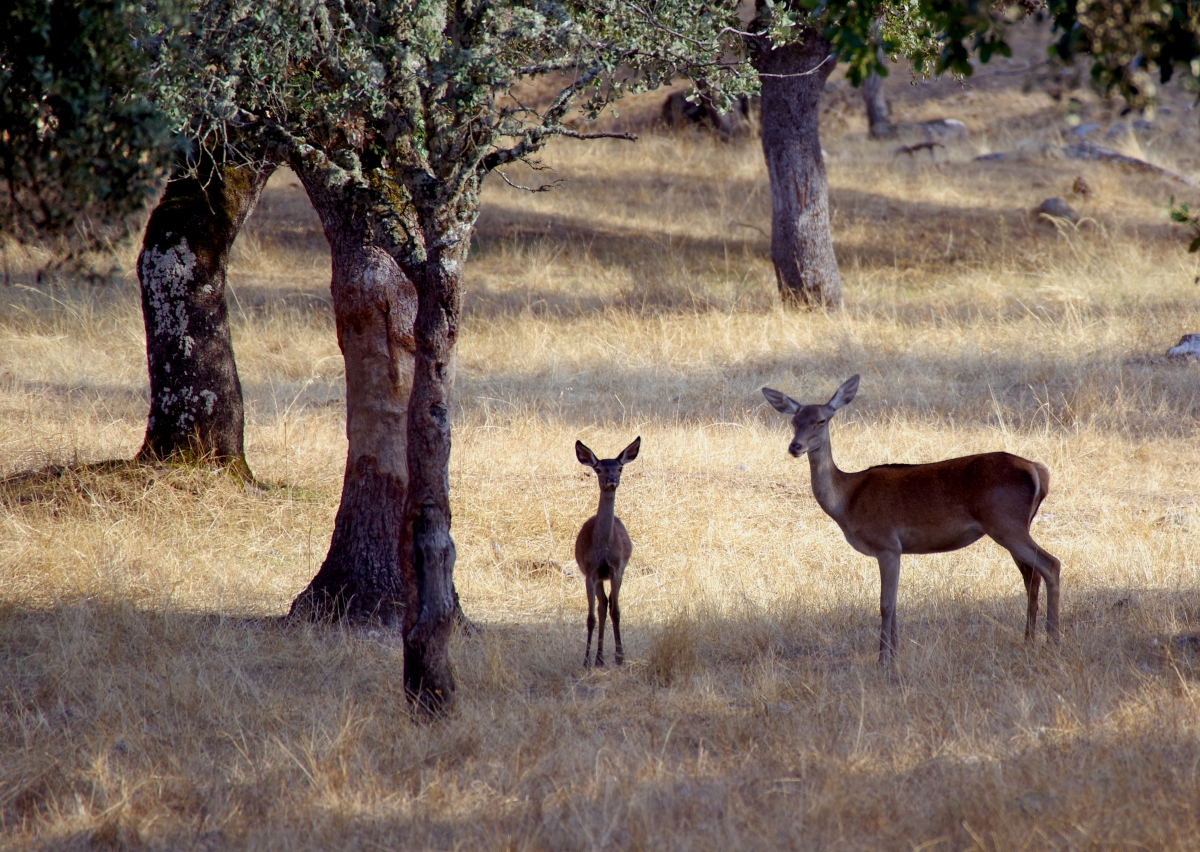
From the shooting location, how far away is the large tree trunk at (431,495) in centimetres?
528

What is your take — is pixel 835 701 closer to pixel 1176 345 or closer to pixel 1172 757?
pixel 1172 757

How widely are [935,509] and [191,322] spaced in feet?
19.8

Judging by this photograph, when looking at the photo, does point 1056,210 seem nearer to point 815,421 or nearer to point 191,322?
point 815,421

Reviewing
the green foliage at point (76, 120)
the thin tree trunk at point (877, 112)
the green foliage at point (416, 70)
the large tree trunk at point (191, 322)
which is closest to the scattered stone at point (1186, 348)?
the green foliage at point (416, 70)

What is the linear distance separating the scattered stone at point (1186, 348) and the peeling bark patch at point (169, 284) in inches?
429

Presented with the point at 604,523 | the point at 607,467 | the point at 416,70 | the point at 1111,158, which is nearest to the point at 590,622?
the point at 604,523

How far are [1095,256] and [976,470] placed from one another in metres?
13.3

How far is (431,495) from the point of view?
5289mm

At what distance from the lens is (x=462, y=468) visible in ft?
33.1

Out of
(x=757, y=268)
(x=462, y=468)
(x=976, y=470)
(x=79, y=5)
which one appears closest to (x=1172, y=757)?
(x=976, y=470)

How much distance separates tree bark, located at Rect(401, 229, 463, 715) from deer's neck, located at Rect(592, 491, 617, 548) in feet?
4.51

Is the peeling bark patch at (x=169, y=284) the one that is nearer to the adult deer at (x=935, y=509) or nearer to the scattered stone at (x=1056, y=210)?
the adult deer at (x=935, y=509)

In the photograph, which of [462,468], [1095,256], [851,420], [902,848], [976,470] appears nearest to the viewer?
[902,848]

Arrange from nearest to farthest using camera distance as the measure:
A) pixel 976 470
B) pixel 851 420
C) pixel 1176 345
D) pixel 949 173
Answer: pixel 976 470, pixel 851 420, pixel 1176 345, pixel 949 173
